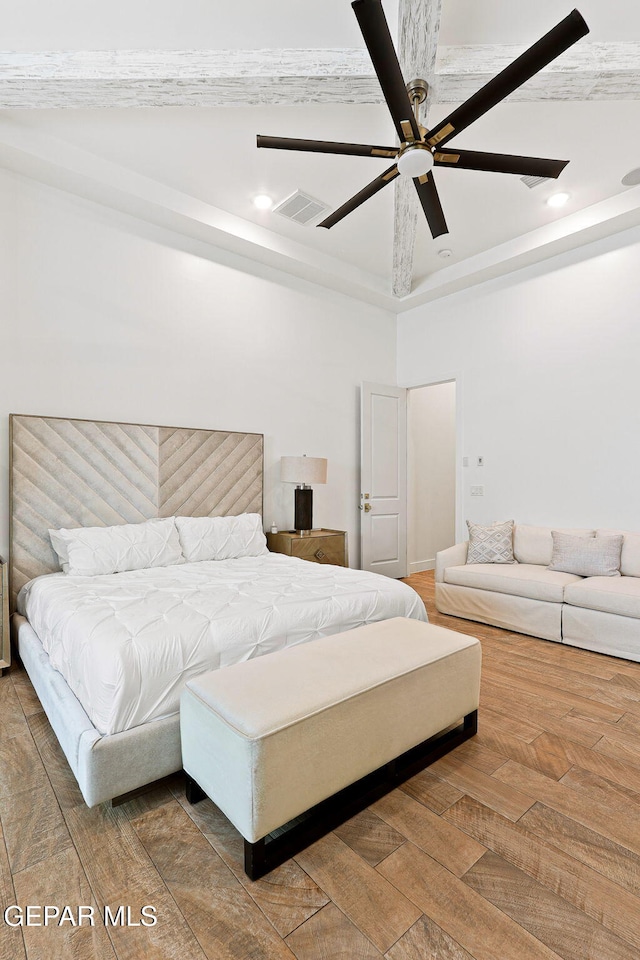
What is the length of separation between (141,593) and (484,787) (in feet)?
5.88

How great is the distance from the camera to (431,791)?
180cm

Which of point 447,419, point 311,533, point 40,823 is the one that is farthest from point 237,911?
point 447,419

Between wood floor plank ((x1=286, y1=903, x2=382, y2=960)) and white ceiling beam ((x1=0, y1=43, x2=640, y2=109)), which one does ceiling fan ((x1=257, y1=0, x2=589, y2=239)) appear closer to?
white ceiling beam ((x1=0, y1=43, x2=640, y2=109))

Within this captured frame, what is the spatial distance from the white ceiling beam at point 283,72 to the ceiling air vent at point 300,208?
109cm

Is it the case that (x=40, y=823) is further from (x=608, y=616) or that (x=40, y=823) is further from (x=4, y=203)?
(x=4, y=203)

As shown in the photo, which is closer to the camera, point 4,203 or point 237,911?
point 237,911

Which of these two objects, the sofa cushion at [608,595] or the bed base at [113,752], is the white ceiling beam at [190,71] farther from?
the sofa cushion at [608,595]

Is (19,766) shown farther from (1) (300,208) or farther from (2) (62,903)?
(1) (300,208)

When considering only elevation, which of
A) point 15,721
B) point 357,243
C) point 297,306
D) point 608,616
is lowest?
point 15,721

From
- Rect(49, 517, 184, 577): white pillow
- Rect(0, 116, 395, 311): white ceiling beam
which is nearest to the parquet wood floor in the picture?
Rect(49, 517, 184, 577): white pillow

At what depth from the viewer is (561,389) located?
4.37 m

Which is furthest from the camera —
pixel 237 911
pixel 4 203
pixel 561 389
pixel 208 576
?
pixel 561 389

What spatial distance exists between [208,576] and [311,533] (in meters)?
1.66

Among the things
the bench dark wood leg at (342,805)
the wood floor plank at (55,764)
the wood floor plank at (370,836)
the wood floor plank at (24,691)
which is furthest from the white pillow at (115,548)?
the wood floor plank at (370,836)
